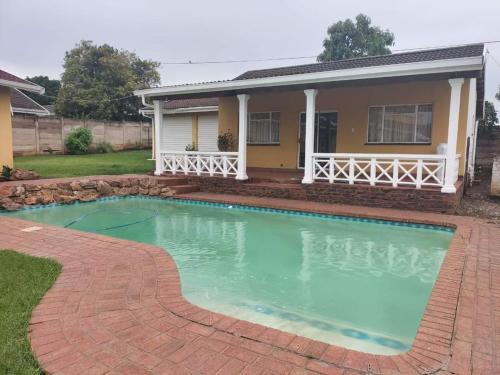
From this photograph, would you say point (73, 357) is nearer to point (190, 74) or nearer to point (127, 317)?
point (127, 317)

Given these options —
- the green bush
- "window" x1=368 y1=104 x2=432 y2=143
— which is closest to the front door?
"window" x1=368 y1=104 x2=432 y2=143

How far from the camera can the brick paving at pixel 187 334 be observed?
7.70 ft

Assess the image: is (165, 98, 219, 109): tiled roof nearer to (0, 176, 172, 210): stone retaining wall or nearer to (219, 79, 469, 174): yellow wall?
(219, 79, 469, 174): yellow wall

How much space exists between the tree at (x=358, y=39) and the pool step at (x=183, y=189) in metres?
20.6

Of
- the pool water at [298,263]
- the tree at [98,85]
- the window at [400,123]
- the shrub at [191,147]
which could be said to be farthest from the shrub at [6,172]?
the tree at [98,85]

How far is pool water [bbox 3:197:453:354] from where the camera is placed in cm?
360

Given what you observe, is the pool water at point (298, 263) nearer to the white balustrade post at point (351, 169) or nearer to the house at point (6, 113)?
the white balustrade post at point (351, 169)

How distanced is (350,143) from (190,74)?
2196 centimetres

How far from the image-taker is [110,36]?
26.7 meters

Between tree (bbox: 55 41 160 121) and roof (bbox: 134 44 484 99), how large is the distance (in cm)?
1550

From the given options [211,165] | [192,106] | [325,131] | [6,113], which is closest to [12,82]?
[6,113]

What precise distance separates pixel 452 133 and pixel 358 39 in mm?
22065

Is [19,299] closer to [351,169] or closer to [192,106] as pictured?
[351,169]

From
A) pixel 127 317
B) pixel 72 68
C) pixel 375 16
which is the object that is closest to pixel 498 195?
pixel 127 317
